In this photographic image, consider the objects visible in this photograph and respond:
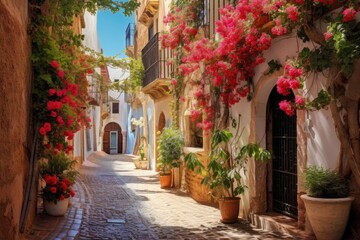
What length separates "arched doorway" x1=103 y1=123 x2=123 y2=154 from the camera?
157 feet

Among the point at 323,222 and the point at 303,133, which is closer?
the point at 323,222

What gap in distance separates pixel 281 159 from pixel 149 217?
3.00 m

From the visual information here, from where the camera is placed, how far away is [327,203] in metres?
5.84

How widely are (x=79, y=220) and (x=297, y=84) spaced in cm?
463

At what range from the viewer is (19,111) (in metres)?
5.31

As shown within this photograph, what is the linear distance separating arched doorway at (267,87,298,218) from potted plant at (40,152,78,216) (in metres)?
3.94

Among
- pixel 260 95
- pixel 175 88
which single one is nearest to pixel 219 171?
pixel 260 95

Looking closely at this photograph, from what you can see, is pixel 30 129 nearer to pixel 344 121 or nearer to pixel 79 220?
pixel 79 220

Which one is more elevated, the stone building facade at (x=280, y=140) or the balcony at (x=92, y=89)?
the balcony at (x=92, y=89)

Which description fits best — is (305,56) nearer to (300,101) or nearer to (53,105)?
(300,101)

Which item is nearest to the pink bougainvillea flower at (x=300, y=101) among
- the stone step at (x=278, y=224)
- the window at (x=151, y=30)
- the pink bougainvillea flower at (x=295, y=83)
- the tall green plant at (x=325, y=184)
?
the pink bougainvillea flower at (x=295, y=83)

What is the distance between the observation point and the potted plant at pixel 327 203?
5.85m

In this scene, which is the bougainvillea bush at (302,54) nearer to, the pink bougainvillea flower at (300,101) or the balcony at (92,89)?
the pink bougainvillea flower at (300,101)

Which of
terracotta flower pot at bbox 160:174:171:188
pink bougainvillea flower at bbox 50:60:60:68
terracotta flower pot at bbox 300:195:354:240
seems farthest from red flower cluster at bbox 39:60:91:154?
terracotta flower pot at bbox 160:174:171:188
